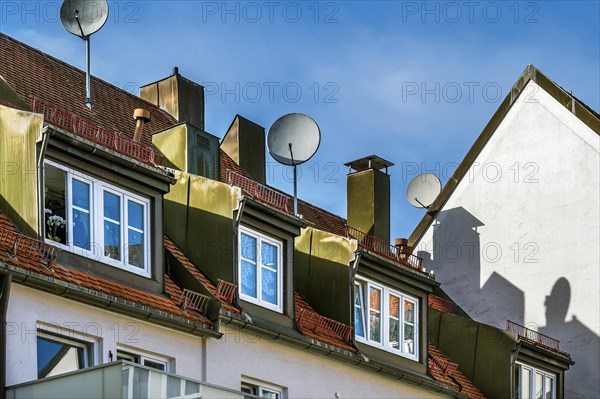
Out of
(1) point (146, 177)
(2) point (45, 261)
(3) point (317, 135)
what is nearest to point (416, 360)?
(3) point (317, 135)

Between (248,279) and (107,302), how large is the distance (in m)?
4.66

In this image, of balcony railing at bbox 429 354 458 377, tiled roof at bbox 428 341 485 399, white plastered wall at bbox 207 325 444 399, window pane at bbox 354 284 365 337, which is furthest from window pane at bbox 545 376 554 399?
window pane at bbox 354 284 365 337

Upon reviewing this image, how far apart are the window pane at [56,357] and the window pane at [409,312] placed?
33.7 feet

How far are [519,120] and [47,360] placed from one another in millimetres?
21656

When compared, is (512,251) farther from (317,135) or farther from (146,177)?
(146,177)

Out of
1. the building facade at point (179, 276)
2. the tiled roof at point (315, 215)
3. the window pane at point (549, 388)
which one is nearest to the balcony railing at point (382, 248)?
the building facade at point (179, 276)

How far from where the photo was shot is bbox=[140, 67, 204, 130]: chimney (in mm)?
36750

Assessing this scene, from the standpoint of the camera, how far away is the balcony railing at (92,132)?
2666 centimetres

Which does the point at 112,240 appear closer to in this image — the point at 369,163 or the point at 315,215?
the point at 315,215

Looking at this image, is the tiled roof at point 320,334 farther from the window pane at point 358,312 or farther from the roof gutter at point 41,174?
the roof gutter at point 41,174

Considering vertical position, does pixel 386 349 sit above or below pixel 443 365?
below

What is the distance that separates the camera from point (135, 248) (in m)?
27.3

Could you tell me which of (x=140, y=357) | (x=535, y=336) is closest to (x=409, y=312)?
(x=535, y=336)

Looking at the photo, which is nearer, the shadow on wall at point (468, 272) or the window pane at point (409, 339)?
A: the window pane at point (409, 339)
